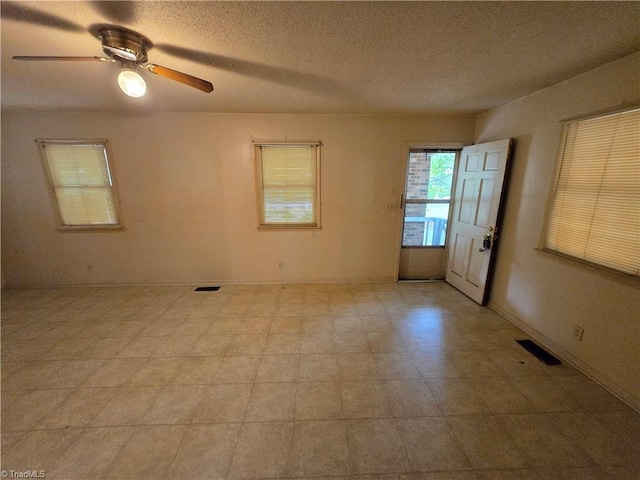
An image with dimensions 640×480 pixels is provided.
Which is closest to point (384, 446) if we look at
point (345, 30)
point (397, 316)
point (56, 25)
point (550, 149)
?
point (397, 316)

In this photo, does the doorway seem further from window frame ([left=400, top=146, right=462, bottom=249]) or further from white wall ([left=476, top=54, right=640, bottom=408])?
white wall ([left=476, top=54, right=640, bottom=408])

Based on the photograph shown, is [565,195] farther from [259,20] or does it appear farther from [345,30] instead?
[259,20]

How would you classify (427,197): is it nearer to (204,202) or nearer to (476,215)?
(476,215)

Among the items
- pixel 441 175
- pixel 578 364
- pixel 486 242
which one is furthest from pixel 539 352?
pixel 441 175

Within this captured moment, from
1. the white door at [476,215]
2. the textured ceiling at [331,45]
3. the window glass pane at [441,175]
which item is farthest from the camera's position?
the window glass pane at [441,175]

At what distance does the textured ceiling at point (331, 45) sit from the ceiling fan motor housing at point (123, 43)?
5 cm

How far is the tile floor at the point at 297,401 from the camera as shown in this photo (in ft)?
4.27

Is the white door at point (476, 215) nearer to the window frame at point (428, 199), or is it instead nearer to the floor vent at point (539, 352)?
the window frame at point (428, 199)

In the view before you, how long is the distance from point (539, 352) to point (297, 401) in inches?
85.4

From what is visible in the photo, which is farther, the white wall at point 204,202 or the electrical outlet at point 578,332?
the white wall at point 204,202

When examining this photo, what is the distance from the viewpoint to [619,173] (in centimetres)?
166

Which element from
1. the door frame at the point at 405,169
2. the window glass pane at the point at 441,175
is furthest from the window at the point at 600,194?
the window glass pane at the point at 441,175

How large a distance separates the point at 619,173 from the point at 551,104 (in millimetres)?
876

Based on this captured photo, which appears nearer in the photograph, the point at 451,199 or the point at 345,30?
the point at 345,30
